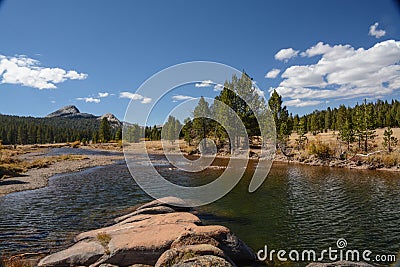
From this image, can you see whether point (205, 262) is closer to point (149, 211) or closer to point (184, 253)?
point (184, 253)

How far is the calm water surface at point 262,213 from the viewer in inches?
472

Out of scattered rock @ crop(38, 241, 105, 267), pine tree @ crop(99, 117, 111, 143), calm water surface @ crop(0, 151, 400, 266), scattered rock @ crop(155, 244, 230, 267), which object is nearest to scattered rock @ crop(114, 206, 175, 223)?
calm water surface @ crop(0, 151, 400, 266)

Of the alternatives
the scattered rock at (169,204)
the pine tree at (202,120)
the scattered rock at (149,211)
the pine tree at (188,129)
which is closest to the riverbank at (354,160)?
the pine tree at (202,120)

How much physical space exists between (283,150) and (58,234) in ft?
156

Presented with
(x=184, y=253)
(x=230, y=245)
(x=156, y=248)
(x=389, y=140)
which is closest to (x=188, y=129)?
(x=389, y=140)

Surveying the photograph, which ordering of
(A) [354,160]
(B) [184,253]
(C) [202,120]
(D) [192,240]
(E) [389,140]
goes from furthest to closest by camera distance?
(C) [202,120]
(E) [389,140]
(A) [354,160]
(D) [192,240]
(B) [184,253]

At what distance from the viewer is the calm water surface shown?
11992 mm

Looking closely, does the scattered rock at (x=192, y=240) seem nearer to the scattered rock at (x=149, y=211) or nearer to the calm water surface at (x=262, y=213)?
the calm water surface at (x=262, y=213)

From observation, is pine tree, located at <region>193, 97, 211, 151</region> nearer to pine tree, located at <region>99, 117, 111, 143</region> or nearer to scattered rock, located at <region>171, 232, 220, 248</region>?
scattered rock, located at <region>171, 232, 220, 248</region>

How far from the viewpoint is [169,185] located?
27141 mm

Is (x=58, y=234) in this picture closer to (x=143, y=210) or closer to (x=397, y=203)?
(x=143, y=210)

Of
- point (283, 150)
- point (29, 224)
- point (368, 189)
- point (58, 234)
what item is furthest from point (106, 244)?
point (283, 150)

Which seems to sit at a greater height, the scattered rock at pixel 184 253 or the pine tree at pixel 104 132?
the pine tree at pixel 104 132

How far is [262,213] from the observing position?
54.0 ft
